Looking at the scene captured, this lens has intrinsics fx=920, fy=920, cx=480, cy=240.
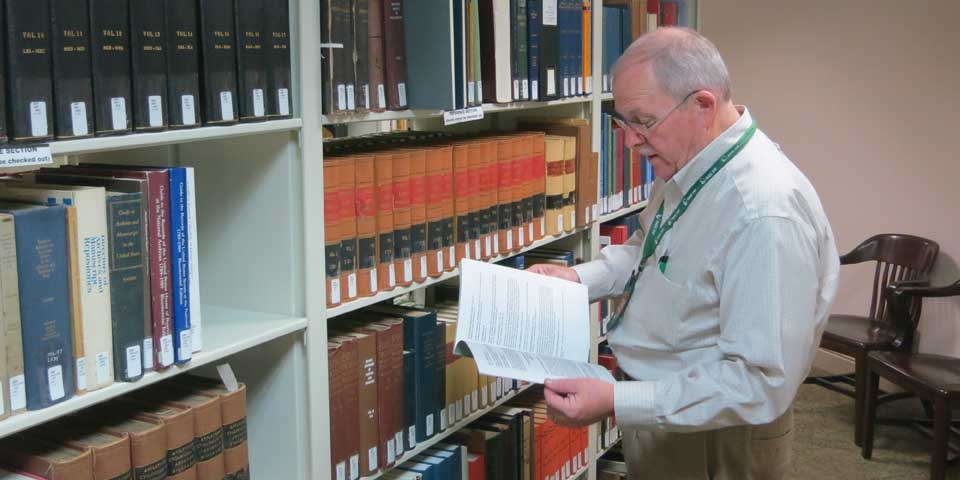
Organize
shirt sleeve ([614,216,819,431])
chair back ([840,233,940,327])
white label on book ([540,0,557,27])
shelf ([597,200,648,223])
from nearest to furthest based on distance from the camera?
shirt sleeve ([614,216,819,431]) < white label on book ([540,0,557,27]) < shelf ([597,200,648,223]) < chair back ([840,233,940,327])

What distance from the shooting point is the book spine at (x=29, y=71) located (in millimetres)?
1317

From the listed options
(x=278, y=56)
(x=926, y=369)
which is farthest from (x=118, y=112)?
(x=926, y=369)

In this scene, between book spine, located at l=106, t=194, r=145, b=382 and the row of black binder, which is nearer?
the row of black binder

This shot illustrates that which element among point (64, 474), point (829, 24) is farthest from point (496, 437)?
point (829, 24)

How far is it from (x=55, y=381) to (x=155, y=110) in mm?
465

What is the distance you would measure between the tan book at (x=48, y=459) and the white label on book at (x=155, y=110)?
21.8 inches

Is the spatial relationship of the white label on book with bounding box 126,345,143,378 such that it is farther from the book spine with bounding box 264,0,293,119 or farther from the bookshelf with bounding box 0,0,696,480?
the book spine with bounding box 264,0,293,119

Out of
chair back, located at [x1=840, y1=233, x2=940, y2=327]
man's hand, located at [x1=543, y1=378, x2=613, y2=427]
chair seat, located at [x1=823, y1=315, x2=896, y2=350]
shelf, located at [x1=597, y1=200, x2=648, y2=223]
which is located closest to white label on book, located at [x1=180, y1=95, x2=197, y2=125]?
man's hand, located at [x1=543, y1=378, x2=613, y2=427]

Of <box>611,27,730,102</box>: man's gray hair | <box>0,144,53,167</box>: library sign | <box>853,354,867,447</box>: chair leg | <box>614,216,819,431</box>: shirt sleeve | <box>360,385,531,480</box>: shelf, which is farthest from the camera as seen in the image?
<box>853,354,867,447</box>: chair leg

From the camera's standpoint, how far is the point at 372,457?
219cm

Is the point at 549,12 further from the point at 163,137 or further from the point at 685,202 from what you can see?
the point at 163,137

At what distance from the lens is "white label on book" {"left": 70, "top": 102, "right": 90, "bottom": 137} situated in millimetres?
1405

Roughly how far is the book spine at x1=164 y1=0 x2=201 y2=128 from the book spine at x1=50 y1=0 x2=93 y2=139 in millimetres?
165

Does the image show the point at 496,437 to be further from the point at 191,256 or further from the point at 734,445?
the point at 191,256
